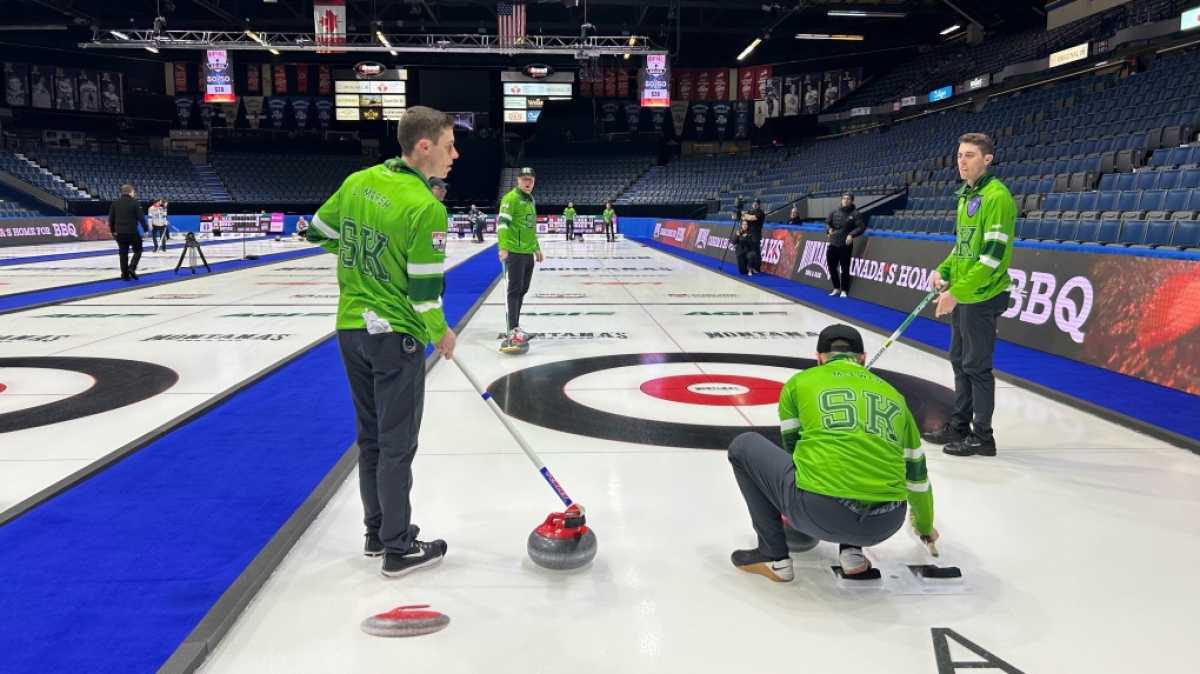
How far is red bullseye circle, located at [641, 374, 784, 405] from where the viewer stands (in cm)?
670

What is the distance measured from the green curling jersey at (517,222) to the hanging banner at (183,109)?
1796 inches

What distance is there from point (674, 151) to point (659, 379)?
43.0m

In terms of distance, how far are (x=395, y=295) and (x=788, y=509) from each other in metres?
1.92

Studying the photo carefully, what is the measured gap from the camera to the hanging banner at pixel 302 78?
A: 1795 inches

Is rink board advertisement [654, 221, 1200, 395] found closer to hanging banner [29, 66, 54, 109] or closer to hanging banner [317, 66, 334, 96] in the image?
hanging banner [317, 66, 334, 96]

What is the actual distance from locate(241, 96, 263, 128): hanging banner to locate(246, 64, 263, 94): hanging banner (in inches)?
24.9

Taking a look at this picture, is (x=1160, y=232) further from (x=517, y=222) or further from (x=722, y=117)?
(x=722, y=117)

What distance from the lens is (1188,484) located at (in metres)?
4.72

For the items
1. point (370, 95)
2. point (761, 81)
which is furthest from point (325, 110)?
point (761, 81)


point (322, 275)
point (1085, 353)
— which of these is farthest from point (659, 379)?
point (322, 275)

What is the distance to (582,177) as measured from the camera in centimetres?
4722

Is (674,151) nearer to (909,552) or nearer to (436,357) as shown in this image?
(436,357)

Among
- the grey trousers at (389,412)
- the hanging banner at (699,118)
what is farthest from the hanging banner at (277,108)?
the grey trousers at (389,412)

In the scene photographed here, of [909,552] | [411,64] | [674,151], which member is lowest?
[909,552]
